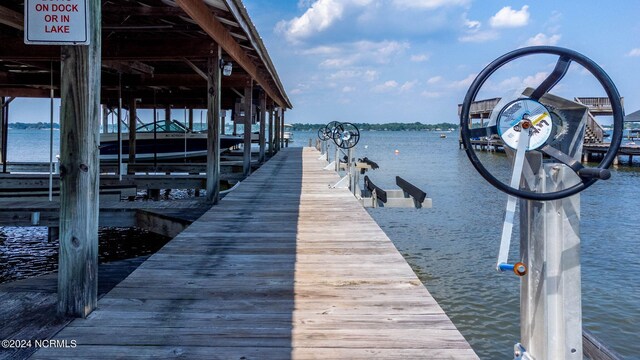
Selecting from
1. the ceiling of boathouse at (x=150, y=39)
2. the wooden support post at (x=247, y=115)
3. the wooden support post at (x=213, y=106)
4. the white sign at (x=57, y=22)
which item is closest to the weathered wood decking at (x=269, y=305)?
the white sign at (x=57, y=22)

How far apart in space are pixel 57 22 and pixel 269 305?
1.96 m

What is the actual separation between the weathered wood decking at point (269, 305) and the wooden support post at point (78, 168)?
21 cm

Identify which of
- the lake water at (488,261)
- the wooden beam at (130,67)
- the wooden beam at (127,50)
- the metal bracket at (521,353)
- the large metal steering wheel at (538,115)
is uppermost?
the wooden beam at (130,67)

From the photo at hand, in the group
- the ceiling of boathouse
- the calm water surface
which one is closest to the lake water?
the calm water surface

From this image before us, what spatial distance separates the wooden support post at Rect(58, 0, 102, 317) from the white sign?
44 millimetres

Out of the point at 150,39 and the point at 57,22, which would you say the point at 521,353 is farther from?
the point at 150,39

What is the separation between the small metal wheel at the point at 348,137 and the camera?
11.9 meters

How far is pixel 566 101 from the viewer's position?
81.7 inches

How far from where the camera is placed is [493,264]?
9.26m

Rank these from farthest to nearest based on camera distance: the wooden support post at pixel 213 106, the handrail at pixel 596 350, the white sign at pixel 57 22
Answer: the wooden support post at pixel 213 106, the white sign at pixel 57 22, the handrail at pixel 596 350

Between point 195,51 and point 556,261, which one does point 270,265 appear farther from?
point 195,51

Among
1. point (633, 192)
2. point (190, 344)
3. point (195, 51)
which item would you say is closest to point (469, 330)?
point (190, 344)

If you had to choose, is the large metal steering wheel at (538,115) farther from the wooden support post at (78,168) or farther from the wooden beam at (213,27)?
the wooden beam at (213,27)

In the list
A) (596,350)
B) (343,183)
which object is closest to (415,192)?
(343,183)
